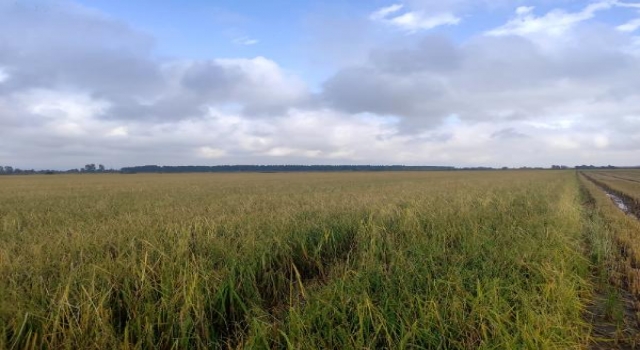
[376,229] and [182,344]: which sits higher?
[376,229]

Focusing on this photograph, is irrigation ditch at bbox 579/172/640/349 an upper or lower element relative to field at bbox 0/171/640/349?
lower

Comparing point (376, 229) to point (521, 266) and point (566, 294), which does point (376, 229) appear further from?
point (566, 294)

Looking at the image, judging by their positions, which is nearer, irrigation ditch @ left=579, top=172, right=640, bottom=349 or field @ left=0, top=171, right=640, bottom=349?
field @ left=0, top=171, right=640, bottom=349

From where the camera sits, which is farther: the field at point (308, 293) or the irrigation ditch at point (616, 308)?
the irrigation ditch at point (616, 308)

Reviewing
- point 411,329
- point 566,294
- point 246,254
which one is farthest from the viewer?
point 246,254

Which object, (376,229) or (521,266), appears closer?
(521,266)

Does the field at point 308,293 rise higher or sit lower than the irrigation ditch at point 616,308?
higher

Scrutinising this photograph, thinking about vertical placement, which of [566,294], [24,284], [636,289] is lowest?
[636,289]

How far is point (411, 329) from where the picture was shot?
3545 millimetres

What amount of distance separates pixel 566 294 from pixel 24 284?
251 inches

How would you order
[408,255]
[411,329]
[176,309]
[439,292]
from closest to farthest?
[411,329] → [176,309] → [439,292] → [408,255]

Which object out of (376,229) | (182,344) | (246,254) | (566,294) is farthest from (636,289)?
(182,344)

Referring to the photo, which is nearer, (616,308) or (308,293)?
(308,293)

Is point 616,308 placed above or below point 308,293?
below
